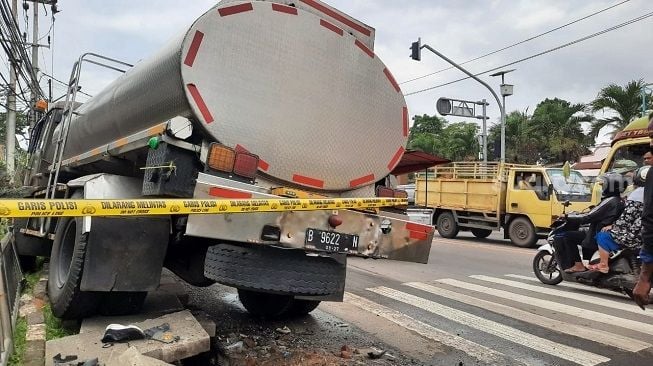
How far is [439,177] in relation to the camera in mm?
16141

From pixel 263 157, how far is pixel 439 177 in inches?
508

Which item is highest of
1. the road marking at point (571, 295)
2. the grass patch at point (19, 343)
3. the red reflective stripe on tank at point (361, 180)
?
the red reflective stripe on tank at point (361, 180)

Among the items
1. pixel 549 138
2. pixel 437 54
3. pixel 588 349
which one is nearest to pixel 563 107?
pixel 549 138

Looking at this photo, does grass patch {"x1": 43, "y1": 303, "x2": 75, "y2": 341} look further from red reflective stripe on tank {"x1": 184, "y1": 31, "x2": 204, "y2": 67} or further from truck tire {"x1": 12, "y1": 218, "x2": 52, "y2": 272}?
red reflective stripe on tank {"x1": 184, "y1": 31, "x2": 204, "y2": 67}

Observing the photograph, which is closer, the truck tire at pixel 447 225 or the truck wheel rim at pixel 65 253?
the truck wheel rim at pixel 65 253

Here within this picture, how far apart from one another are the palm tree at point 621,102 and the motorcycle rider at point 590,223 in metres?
19.5

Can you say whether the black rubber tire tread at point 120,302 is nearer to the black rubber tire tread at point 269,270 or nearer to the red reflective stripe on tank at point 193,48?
the black rubber tire tread at point 269,270

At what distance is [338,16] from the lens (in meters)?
4.23

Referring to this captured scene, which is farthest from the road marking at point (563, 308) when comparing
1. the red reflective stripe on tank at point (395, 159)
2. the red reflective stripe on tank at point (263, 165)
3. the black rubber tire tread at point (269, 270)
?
the red reflective stripe on tank at point (263, 165)

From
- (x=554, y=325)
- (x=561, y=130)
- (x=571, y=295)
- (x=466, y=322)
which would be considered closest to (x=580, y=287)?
(x=571, y=295)

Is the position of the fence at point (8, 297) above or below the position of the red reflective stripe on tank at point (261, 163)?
below

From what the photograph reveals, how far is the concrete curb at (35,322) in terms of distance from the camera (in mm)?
3664

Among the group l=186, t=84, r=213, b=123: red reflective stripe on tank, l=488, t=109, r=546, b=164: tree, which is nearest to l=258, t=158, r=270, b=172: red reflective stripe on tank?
l=186, t=84, r=213, b=123: red reflective stripe on tank

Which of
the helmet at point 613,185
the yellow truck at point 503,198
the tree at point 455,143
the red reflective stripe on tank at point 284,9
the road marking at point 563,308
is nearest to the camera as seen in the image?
the red reflective stripe on tank at point 284,9
